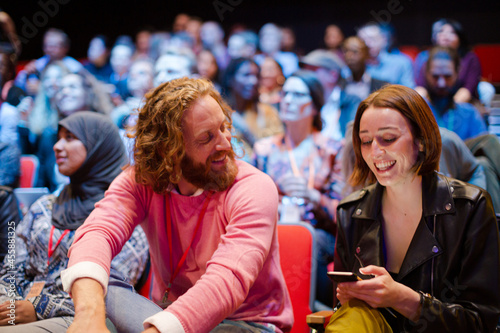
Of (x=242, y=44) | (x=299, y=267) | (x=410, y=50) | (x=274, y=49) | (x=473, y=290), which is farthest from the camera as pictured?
(x=242, y=44)

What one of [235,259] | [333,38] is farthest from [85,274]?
[333,38]

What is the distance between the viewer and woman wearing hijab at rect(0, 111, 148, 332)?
A: 70.5 inches

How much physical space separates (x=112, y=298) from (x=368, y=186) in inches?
42.0

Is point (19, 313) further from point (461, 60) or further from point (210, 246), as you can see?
point (461, 60)

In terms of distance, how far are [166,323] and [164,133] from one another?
0.70m

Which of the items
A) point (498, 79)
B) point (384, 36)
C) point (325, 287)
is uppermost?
point (384, 36)

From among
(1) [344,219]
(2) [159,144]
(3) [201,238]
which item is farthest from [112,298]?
(1) [344,219]

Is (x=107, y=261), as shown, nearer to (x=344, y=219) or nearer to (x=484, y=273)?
(x=344, y=219)

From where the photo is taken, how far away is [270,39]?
17.9ft

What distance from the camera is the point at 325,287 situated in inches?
117

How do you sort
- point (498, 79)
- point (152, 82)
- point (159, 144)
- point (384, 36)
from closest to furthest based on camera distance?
1. point (159, 144)
2. point (498, 79)
3. point (384, 36)
4. point (152, 82)

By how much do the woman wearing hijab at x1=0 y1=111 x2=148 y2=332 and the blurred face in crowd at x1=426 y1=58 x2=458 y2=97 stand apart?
2912 mm

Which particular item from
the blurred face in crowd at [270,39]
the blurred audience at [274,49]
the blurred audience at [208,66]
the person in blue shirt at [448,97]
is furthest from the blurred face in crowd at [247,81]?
the person in blue shirt at [448,97]

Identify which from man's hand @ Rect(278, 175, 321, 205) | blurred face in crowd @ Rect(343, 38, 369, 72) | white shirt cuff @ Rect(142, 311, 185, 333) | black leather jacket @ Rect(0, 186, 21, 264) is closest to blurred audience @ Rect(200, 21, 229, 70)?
blurred face in crowd @ Rect(343, 38, 369, 72)
